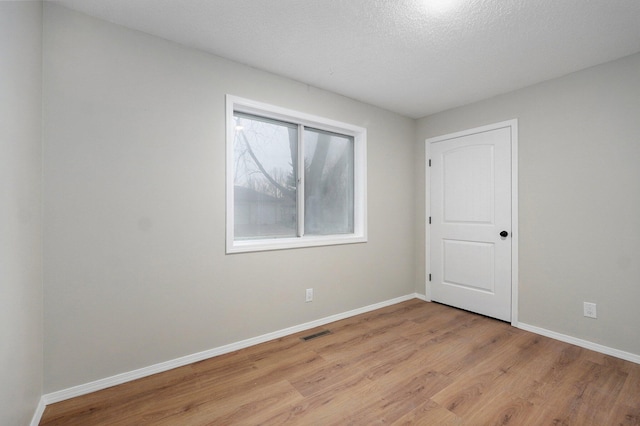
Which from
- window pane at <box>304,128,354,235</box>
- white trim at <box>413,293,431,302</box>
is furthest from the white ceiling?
white trim at <box>413,293,431,302</box>

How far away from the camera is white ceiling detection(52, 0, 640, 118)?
5.92 feet

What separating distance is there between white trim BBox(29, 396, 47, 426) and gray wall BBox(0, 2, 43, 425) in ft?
0.16

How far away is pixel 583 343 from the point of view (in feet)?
8.34

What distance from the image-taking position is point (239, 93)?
8.17ft

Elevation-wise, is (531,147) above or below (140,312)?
above

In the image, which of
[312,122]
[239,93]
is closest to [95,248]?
[239,93]

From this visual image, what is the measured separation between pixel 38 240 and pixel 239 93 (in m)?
1.73

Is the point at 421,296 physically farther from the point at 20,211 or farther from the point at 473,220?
the point at 20,211

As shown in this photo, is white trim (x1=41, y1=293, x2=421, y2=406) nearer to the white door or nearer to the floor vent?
the floor vent

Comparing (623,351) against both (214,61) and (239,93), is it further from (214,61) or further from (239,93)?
(214,61)

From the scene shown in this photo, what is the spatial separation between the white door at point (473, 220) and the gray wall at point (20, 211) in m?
3.78

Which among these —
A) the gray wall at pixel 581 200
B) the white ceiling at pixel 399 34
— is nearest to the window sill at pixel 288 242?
the white ceiling at pixel 399 34

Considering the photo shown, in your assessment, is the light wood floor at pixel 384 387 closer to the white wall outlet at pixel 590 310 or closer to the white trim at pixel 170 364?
the white trim at pixel 170 364

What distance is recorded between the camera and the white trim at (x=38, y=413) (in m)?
1.56
